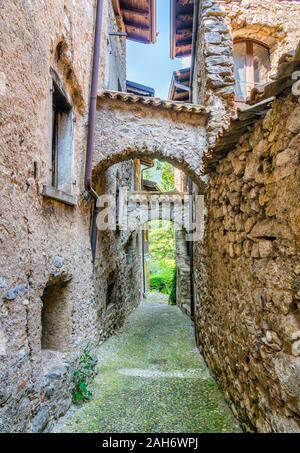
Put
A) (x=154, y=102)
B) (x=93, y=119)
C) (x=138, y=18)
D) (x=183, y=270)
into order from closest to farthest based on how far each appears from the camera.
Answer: (x=93, y=119), (x=154, y=102), (x=138, y=18), (x=183, y=270)

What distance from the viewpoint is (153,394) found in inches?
140

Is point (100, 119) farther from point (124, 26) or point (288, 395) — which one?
point (124, 26)

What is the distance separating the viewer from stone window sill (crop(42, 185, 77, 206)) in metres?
2.70

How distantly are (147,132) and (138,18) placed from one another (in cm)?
552

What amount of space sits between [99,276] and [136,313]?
187 inches

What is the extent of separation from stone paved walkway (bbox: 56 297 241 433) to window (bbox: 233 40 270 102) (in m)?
5.16

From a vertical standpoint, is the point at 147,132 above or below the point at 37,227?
above

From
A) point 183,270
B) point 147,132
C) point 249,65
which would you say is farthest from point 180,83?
point 183,270

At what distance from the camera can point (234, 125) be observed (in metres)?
2.23

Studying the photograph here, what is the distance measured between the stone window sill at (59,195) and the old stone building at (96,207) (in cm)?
2

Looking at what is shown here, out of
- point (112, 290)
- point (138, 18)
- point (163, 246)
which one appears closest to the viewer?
point (112, 290)

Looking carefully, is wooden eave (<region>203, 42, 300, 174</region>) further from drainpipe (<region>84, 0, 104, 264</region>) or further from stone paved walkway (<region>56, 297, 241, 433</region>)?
stone paved walkway (<region>56, 297, 241, 433</region>)

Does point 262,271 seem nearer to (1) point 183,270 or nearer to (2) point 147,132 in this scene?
(2) point 147,132

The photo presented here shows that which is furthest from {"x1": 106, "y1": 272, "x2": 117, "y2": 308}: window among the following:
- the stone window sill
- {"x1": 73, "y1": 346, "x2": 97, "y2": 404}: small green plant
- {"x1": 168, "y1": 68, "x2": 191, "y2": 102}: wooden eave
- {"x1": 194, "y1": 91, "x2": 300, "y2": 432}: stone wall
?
{"x1": 168, "y1": 68, "x2": 191, "y2": 102}: wooden eave
